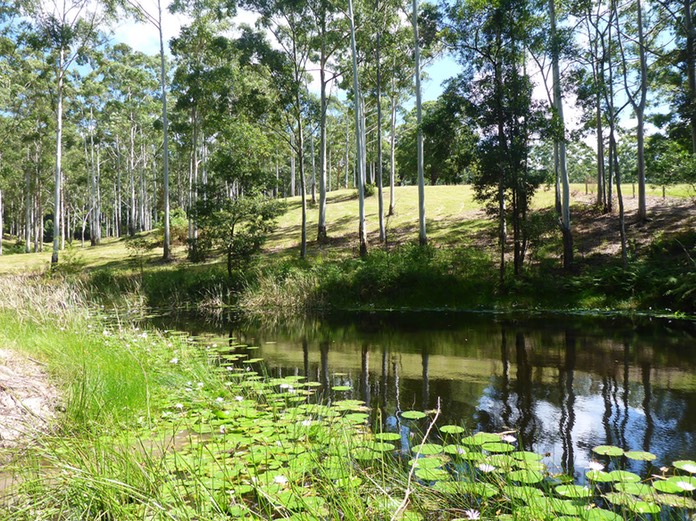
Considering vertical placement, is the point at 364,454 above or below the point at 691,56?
below

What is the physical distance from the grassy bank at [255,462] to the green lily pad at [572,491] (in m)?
0.01

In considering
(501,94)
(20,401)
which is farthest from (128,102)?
(20,401)

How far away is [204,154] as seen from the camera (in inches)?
1382

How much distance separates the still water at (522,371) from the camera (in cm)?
491

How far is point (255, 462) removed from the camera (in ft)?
11.7

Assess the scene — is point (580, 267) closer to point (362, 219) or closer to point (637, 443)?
point (362, 219)

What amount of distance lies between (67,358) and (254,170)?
570 inches

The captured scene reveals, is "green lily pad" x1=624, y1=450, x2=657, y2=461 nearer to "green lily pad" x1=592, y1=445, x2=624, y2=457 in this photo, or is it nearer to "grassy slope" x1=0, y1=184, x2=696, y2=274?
"green lily pad" x1=592, y1=445, x2=624, y2=457

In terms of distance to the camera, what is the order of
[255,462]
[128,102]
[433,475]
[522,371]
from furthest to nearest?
[128,102]
[522,371]
[255,462]
[433,475]

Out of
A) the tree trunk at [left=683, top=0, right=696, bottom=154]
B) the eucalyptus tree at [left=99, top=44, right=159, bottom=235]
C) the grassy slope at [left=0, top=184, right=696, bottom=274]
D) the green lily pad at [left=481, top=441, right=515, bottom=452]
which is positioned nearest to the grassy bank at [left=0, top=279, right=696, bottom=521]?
the green lily pad at [left=481, top=441, right=515, bottom=452]

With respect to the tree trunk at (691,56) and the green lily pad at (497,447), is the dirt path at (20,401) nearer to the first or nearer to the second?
the green lily pad at (497,447)

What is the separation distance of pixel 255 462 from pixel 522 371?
17.8ft

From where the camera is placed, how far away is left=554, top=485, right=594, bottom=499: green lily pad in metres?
2.98

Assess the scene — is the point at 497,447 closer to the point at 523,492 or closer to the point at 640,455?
the point at 523,492
